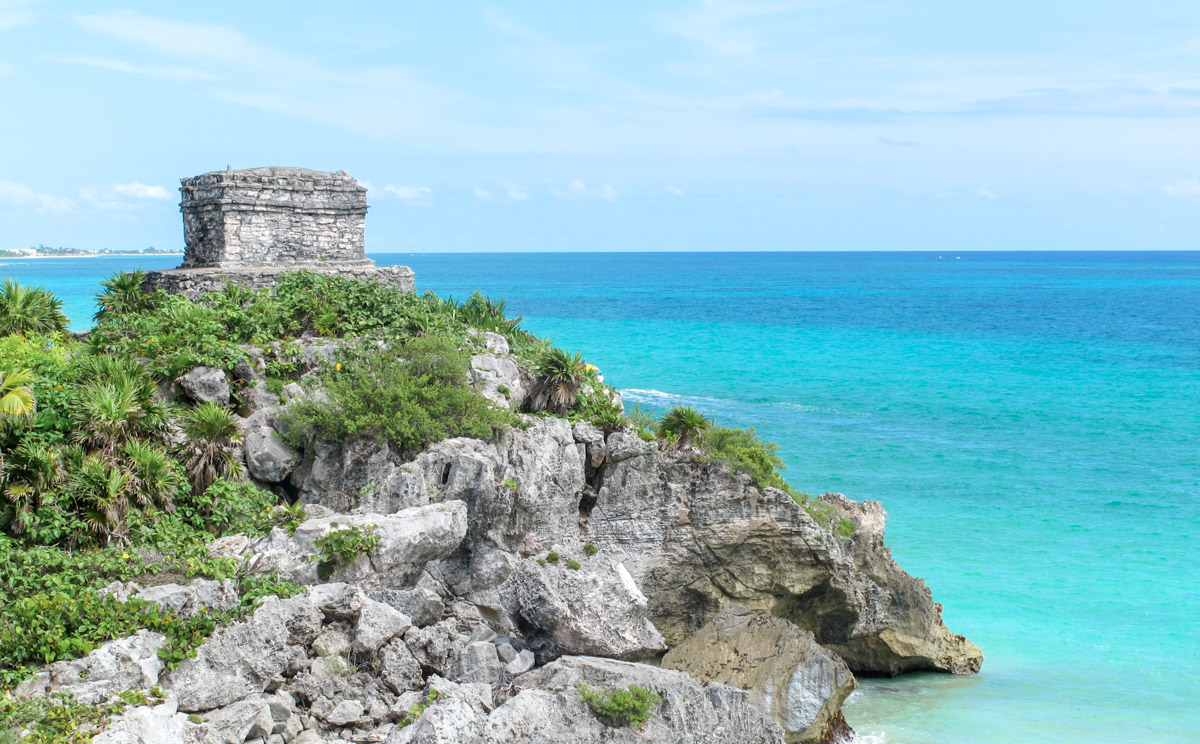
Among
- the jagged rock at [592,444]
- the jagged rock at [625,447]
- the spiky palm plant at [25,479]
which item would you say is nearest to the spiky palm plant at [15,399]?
the spiky palm plant at [25,479]

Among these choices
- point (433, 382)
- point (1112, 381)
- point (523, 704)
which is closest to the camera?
point (523, 704)

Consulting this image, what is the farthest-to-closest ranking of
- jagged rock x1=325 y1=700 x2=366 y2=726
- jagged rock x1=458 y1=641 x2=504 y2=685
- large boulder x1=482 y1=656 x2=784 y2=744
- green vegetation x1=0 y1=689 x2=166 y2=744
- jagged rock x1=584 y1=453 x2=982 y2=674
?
jagged rock x1=584 y1=453 x2=982 y2=674, jagged rock x1=458 y1=641 x2=504 y2=685, jagged rock x1=325 y1=700 x2=366 y2=726, large boulder x1=482 y1=656 x2=784 y2=744, green vegetation x1=0 y1=689 x2=166 y2=744

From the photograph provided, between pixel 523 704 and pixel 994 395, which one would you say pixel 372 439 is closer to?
pixel 523 704

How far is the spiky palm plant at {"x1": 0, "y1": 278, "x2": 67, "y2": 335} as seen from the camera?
17062 mm

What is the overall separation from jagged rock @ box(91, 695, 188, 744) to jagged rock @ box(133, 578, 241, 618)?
1217 millimetres

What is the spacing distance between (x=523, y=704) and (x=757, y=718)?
10.1ft

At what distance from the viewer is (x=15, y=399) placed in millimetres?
11852

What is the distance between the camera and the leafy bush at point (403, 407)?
14008mm

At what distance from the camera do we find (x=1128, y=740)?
1409cm

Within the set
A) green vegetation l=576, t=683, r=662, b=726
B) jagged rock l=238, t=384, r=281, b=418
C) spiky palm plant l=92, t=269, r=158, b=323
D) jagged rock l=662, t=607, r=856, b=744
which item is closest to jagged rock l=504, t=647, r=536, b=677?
green vegetation l=576, t=683, r=662, b=726

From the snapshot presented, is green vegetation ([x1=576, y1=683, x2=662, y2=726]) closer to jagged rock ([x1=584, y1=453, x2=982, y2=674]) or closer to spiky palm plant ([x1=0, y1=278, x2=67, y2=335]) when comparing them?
jagged rock ([x1=584, y1=453, x2=982, y2=674])

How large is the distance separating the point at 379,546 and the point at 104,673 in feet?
11.4

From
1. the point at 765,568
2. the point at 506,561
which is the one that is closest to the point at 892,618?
the point at 765,568

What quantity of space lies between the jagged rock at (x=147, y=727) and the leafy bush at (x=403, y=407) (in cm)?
495
